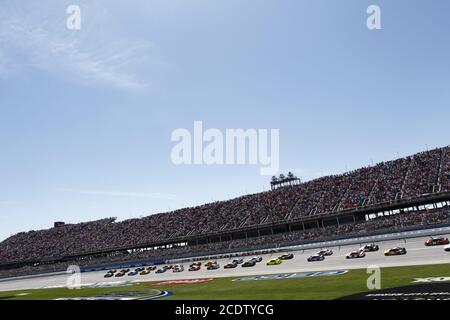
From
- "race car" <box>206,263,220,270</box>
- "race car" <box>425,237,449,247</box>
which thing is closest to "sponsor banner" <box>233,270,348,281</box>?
"race car" <box>425,237,449,247</box>

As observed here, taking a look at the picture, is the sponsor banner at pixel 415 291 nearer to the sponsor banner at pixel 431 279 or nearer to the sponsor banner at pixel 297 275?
the sponsor banner at pixel 431 279

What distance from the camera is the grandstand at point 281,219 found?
60781 millimetres

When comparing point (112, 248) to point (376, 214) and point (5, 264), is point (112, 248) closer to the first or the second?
point (5, 264)

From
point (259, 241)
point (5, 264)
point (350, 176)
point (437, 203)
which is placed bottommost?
point (5, 264)

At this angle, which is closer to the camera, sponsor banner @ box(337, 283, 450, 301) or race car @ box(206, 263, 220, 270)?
sponsor banner @ box(337, 283, 450, 301)

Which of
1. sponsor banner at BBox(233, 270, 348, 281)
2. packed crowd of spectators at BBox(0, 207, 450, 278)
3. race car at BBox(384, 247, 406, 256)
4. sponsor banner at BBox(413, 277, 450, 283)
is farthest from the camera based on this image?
packed crowd of spectators at BBox(0, 207, 450, 278)

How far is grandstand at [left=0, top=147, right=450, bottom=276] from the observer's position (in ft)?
199

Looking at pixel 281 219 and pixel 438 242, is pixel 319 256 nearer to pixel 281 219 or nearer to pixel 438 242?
pixel 438 242

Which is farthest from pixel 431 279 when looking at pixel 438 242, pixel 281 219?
pixel 281 219

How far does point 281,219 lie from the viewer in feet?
245

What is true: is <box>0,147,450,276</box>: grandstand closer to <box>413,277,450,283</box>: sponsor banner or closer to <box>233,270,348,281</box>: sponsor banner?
<box>233,270,348,281</box>: sponsor banner

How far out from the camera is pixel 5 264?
117 metres
